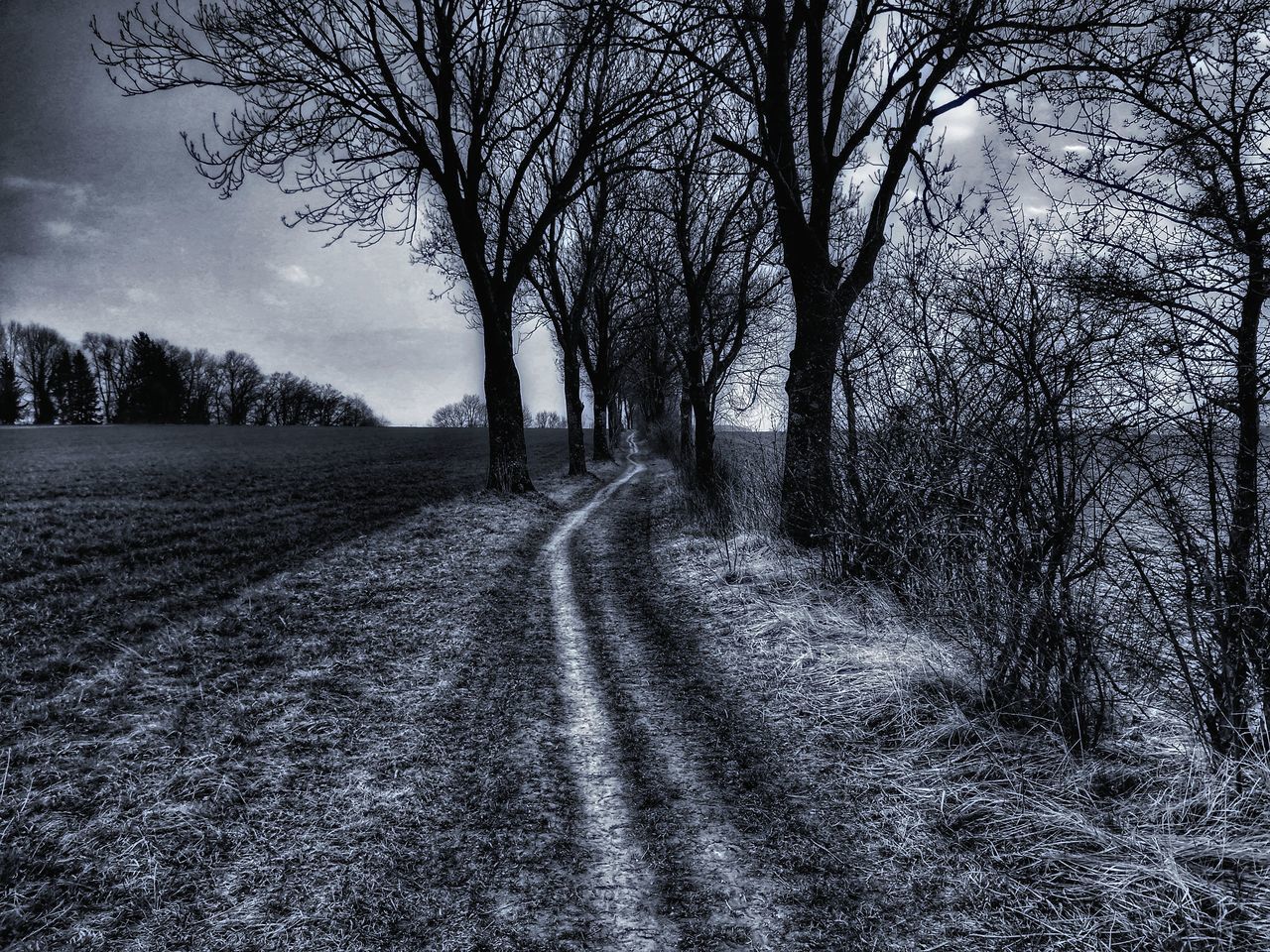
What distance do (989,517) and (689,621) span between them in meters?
3.08

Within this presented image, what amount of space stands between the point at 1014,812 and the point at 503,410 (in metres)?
12.0

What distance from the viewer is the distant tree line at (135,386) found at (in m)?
72.7

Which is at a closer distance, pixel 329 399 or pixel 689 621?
pixel 689 621

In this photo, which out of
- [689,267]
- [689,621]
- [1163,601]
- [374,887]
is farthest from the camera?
[689,267]

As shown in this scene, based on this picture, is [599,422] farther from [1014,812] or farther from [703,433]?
[1014,812]

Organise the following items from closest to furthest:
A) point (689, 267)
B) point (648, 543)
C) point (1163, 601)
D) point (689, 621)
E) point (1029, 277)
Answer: point (1163, 601), point (1029, 277), point (689, 621), point (648, 543), point (689, 267)

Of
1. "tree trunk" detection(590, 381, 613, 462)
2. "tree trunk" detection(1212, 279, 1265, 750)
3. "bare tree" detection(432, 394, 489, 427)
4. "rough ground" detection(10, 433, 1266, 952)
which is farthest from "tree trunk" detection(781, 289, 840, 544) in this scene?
"bare tree" detection(432, 394, 489, 427)

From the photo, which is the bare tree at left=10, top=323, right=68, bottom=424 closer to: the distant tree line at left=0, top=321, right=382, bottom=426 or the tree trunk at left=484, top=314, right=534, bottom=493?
the distant tree line at left=0, top=321, right=382, bottom=426

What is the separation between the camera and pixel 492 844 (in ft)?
9.84

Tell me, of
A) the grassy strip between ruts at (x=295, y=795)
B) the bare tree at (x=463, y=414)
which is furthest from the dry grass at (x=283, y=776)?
the bare tree at (x=463, y=414)

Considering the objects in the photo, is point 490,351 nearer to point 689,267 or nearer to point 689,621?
point 689,267

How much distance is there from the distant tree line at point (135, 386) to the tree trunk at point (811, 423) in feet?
297

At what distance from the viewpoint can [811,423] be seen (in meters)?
7.35

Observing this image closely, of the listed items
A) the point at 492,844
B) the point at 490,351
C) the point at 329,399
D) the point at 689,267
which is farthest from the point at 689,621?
the point at 329,399
